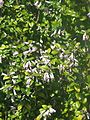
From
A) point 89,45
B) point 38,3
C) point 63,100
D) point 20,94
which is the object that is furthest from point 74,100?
point 38,3

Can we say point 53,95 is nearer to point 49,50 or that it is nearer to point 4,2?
point 49,50

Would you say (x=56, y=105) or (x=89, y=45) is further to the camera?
(x=89, y=45)

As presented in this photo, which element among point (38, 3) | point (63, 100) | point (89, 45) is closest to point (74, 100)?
point (63, 100)

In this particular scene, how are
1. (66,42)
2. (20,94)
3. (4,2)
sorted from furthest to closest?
(4,2) → (66,42) → (20,94)

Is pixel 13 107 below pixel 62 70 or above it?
below

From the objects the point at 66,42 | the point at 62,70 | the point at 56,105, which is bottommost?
the point at 56,105

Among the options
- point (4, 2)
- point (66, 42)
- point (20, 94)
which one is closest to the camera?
point (20, 94)
